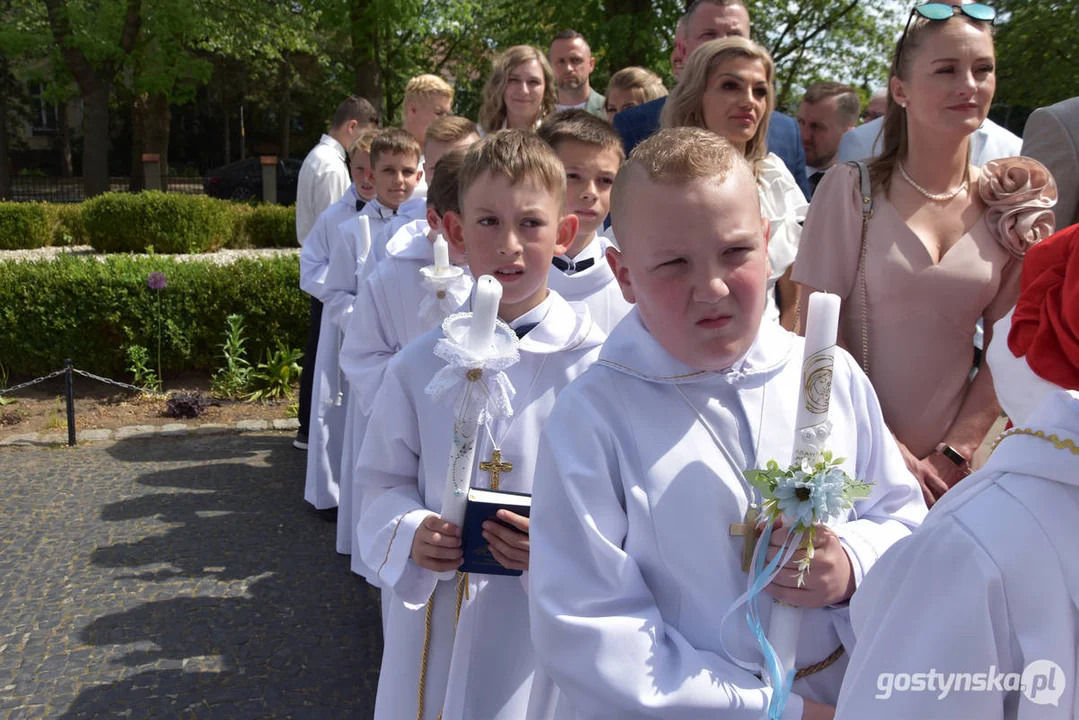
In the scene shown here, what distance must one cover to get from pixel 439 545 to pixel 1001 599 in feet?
4.50

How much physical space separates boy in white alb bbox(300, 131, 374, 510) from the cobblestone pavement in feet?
0.94

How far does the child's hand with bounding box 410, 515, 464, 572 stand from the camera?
2281mm

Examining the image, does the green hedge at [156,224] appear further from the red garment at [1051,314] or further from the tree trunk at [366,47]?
the red garment at [1051,314]

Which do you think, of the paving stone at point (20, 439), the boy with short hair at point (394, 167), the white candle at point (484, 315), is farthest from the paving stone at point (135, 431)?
the white candle at point (484, 315)

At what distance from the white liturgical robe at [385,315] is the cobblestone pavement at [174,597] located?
25.4 inches

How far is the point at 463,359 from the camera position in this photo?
7.26ft

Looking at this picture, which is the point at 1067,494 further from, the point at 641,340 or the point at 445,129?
the point at 445,129

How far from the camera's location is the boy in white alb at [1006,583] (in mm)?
1145

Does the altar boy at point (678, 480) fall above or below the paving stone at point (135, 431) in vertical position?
above

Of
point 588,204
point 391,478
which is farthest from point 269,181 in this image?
point 391,478

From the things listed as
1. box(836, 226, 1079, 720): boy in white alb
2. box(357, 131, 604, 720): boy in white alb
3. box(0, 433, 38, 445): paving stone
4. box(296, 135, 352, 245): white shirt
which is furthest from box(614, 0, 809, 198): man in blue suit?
box(0, 433, 38, 445): paving stone

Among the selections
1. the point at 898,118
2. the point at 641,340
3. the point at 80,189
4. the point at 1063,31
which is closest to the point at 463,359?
the point at 641,340

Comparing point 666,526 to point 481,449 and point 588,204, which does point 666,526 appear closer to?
point 481,449

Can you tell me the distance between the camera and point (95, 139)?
25.6 metres
